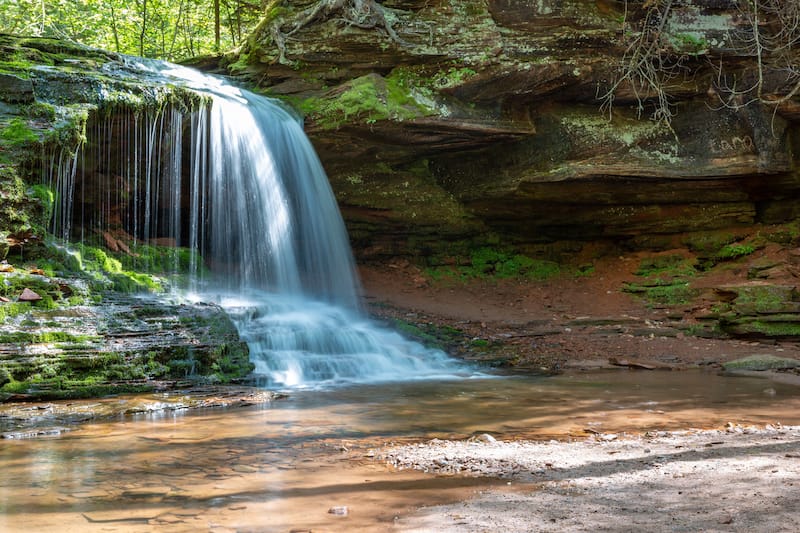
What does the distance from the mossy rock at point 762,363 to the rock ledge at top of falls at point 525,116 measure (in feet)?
15.7

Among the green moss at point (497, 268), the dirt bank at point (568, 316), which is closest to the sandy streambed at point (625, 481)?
the dirt bank at point (568, 316)

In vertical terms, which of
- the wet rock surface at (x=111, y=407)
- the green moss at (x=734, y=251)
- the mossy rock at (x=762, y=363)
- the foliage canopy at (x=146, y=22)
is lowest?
the mossy rock at (x=762, y=363)

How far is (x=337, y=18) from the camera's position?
40.0 feet

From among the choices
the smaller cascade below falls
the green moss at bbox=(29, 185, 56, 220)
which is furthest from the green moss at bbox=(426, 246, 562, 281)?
the green moss at bbox=(29, 185, 56, 220)

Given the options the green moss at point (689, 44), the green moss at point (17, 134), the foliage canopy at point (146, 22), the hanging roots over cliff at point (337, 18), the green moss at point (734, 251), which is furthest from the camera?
the foliage canopy at point (146, 22)

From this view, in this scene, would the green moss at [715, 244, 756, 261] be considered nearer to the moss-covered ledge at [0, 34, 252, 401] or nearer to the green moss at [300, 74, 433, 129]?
the green moss at [300, 74, 433, 129]

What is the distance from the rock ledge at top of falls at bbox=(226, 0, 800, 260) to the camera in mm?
12102

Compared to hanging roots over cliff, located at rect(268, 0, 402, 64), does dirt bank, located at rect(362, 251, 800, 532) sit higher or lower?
lower

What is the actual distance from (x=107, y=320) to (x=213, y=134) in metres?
4.57

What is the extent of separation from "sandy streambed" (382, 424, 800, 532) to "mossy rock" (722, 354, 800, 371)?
4.32 meters

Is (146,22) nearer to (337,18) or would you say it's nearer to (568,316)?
(337,18)

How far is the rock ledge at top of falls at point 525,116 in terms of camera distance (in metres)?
12.1

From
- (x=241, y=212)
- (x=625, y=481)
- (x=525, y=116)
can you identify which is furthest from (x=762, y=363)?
(x=241, y=212)

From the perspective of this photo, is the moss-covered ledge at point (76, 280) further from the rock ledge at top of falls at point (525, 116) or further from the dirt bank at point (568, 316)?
the dirt bank at point (568, 316)
